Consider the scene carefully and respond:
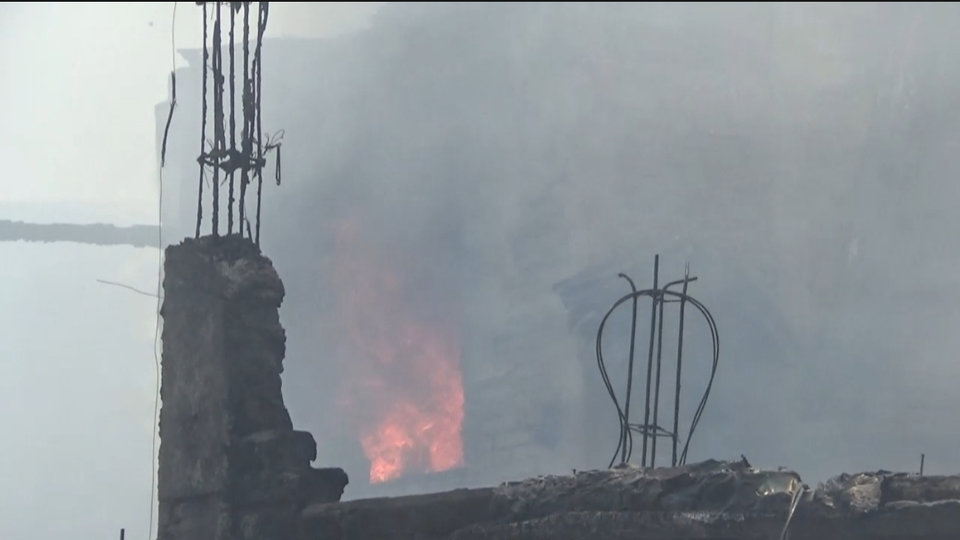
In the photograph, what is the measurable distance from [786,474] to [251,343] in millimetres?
5025

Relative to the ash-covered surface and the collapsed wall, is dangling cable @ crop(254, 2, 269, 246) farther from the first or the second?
the ash-covered surface

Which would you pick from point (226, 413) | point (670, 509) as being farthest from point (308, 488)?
point (670, 509)

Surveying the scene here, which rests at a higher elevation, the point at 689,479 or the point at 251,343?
the point at 251,343

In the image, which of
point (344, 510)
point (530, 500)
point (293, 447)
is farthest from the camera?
point (293, 447)

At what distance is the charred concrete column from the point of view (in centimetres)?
1144

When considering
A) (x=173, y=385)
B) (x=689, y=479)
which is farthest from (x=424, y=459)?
(x=689, y=479)

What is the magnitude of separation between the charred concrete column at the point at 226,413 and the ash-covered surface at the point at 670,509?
47cm

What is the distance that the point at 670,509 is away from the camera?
9375 millimetres

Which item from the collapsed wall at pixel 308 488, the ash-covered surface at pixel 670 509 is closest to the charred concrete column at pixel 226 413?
the collapsed wall at pixel 308 488

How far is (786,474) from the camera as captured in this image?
9242 millimetres

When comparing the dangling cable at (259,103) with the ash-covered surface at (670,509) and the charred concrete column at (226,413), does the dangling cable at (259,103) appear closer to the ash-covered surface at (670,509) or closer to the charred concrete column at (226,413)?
the charred concrete column at (226,413)

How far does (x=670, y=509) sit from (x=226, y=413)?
420 centimetres

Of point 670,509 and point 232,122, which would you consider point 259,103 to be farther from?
point 670,509

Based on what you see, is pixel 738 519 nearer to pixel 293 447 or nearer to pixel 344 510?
pixel 344 510
